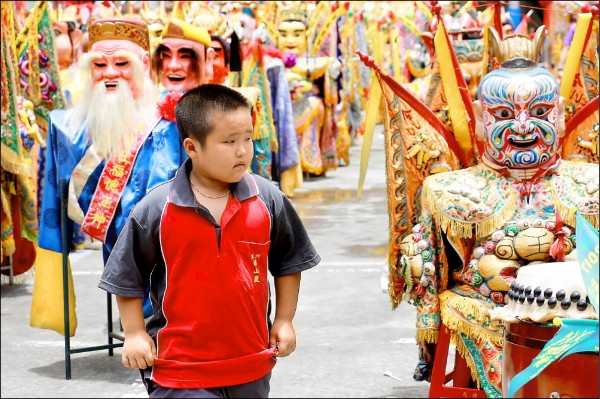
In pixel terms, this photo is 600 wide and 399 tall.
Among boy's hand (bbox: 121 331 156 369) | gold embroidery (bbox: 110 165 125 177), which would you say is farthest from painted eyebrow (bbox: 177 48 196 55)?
boy's hand (bbox: 121 331 156 369)

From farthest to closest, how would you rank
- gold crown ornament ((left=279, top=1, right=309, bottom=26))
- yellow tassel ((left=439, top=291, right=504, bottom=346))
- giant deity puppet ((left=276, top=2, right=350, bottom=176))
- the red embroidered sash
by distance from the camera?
1. gold crown ornament ((left=279, top=1, right=309, bottom=26))
2. giant deity puppet ((left=276, top=2, right=350, bottom=176))
3. the red embroidered sash
4. yellow tassel ((left=439, top=291, right=504, bottom=346))

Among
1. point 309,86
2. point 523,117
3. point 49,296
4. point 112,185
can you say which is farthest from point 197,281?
point 309,86

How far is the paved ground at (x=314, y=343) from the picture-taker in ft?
18.2

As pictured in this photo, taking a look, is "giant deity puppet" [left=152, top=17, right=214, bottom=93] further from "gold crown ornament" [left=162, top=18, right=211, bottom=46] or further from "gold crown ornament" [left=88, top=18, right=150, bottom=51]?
"gold crown ornament" [left=88, top=18, right=150, bottom=51]

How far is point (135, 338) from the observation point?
3.12 m

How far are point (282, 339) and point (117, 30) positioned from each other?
9.81 ft

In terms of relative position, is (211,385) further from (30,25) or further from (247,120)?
(30,25)

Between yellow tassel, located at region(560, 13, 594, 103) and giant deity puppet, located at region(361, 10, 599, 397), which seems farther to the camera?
yellow tassel, located at region(560, 13, 594, 103)

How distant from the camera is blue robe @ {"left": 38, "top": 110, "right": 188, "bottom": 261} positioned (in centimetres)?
528

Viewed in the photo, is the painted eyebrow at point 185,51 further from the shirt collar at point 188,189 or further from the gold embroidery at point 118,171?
the shirt collar at point 188,189

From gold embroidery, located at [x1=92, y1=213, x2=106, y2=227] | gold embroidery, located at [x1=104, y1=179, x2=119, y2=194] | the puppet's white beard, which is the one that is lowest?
gold embroidery, located at [x1=92, y1=213, x2=106, y2=227]

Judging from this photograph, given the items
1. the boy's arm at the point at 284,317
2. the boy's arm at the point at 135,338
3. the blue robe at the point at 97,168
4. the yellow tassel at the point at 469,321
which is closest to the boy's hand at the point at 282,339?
the boy's arm at the point at 284,317

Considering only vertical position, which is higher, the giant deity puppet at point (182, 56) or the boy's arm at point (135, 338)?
the giant deity puppet at point (182, 56)

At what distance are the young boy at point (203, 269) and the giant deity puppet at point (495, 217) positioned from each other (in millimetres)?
1421
